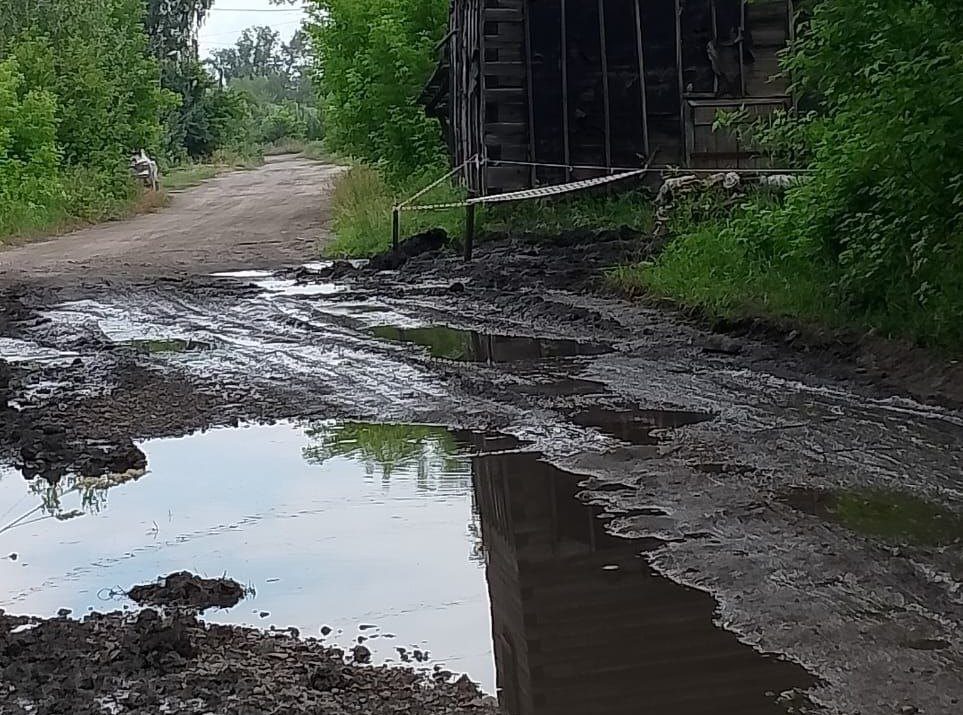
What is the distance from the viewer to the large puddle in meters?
4.38

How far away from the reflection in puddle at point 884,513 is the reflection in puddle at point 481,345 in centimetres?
450

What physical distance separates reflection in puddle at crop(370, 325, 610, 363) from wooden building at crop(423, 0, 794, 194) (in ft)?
29.2

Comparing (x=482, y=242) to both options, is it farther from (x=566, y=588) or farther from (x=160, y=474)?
(x=566, y=588)

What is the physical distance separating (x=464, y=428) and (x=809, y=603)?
3.53m

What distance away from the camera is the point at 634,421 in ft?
26.0

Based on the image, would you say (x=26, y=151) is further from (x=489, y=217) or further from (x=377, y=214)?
(x=489, y=217)

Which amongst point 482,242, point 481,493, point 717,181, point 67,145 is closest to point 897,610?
point 481,493

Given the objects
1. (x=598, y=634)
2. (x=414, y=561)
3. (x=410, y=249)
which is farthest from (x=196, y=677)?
(x=410, y=249)

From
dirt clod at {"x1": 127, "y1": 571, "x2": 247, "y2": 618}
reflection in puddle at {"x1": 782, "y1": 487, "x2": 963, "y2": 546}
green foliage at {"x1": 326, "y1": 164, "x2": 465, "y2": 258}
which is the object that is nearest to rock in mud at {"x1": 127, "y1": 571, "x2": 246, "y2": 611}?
dirt clod at {"x1": 127, "y1": 571, "x2": 247, "y2": 618}

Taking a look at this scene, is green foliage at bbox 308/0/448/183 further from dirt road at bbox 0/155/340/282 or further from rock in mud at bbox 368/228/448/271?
rock in mud at bbox 368/228/448/271

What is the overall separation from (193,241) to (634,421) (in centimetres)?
1954

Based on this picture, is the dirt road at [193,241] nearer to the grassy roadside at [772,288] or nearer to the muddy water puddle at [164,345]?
the muddy water puddle at [164,345]

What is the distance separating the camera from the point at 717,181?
684 inches

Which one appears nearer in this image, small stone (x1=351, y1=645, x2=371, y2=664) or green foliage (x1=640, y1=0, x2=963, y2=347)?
small stone (x1=351, y1=645, x2=371, y2=664)
